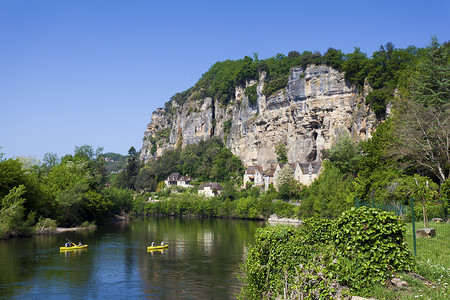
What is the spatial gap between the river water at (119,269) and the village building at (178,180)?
224 feet

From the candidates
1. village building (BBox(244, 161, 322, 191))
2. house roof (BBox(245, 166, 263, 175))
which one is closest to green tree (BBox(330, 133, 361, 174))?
village building (BBox(244, 161, 322, 191))

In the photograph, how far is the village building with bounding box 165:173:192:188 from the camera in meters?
108

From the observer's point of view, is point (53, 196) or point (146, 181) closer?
point (53, 196)

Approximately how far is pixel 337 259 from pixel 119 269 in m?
20.2

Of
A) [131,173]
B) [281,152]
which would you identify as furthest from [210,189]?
[131,173]

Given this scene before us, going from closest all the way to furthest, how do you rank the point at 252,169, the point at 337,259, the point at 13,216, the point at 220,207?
the point at 337,259, the point at 13,216, the point at 220,207, the point at 252,169

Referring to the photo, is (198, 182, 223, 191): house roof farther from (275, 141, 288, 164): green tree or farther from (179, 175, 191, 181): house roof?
(275, 141, 288, 164): green tree

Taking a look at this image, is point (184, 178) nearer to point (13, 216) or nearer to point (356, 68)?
point (356, 68)

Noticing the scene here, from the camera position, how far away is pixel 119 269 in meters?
25.5

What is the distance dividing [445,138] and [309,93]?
51928 millimetres

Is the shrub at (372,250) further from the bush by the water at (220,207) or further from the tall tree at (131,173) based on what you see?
the tall tree at (131,173)

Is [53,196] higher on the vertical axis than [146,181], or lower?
lower

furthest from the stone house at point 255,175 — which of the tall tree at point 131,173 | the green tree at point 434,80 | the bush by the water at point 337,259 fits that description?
the bush by the water at point 337,259

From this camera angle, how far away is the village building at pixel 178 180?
10834cm
